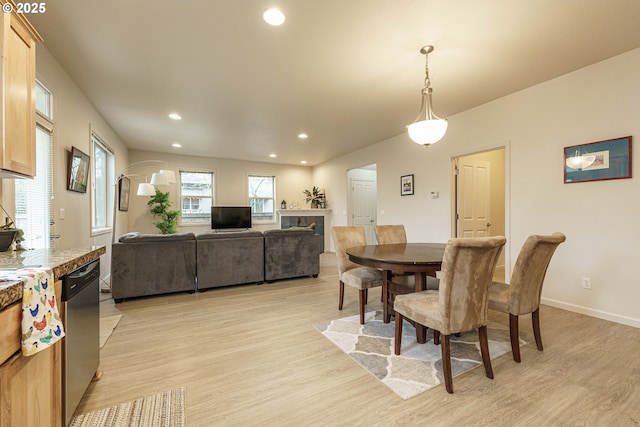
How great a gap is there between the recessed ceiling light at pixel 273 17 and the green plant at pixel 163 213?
211 inches

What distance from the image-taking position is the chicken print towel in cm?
95

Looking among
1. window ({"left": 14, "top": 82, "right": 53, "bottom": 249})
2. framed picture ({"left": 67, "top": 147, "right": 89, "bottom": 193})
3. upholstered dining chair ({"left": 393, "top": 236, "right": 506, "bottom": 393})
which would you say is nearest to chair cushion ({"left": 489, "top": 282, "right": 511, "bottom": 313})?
upholstered dining chair ({"left": 393, "top": 236, "right": 506, "bottom": 393})

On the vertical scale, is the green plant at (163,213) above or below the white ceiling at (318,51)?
below

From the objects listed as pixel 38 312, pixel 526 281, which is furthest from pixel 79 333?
pixel 526 281

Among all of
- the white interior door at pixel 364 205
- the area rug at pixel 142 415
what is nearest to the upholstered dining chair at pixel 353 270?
the area rug at pixel 142 415

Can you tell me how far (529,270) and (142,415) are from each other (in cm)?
258

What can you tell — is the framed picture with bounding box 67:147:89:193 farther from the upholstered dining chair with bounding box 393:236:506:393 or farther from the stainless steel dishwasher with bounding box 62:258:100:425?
the upholstered dining chair with bounding box 393:236:506:393

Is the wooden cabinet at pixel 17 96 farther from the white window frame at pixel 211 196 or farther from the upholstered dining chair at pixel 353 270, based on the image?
the white window frame at pixel 211 196

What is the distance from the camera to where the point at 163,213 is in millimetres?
6363

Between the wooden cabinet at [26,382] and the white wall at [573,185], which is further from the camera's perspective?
the white wall at [573,185]

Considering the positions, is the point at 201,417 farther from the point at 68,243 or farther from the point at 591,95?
the point at 591,95

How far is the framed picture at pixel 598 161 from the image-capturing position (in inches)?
103

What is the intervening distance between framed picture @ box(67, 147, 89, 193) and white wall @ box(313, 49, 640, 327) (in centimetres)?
488

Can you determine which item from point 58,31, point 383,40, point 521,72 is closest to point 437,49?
point 383,40
